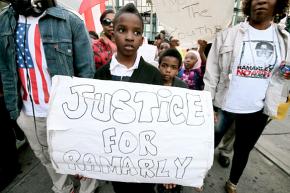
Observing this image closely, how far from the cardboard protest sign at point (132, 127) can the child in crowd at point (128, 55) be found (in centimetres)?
22

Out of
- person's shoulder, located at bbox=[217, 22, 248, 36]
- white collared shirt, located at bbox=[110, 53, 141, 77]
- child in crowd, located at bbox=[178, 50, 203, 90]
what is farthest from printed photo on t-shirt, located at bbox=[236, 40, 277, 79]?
child in crowd, located at bbox=[178, 50, 203, 90]

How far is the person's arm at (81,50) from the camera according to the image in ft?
5.82

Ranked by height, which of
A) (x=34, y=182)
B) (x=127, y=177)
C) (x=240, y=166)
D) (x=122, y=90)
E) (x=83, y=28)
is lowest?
(x=34, y=182)

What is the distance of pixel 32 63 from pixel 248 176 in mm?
2681

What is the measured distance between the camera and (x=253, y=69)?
1.96 meters

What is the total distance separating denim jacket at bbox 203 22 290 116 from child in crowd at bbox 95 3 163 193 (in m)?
0.76

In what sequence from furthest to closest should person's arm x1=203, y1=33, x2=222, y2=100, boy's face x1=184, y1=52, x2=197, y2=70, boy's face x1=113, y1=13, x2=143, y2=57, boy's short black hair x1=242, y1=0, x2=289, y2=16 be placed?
boy's face x1=184, y1=52, x2=197, y2=70, person's arm x1=203, y1=33, x2=222, y2=100, boy's short black hair x1=242, y1=0, x2=289, y2=16, boy's face x1=113, y1=13, x2=143, y2=57

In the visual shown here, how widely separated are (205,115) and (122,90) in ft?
1.62

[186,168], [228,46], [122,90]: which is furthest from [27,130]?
[228,46]

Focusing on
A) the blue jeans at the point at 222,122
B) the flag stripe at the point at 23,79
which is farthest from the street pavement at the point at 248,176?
the flag stripe at the point at 23,79

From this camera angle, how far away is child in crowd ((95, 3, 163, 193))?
1.49m

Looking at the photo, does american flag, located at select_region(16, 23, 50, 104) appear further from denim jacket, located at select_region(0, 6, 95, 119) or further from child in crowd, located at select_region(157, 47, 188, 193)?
child in crowd, located at select_region(157, 47, 188, 193)

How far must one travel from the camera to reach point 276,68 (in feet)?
6.47

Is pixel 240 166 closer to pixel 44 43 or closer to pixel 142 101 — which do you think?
pixel 142 101
